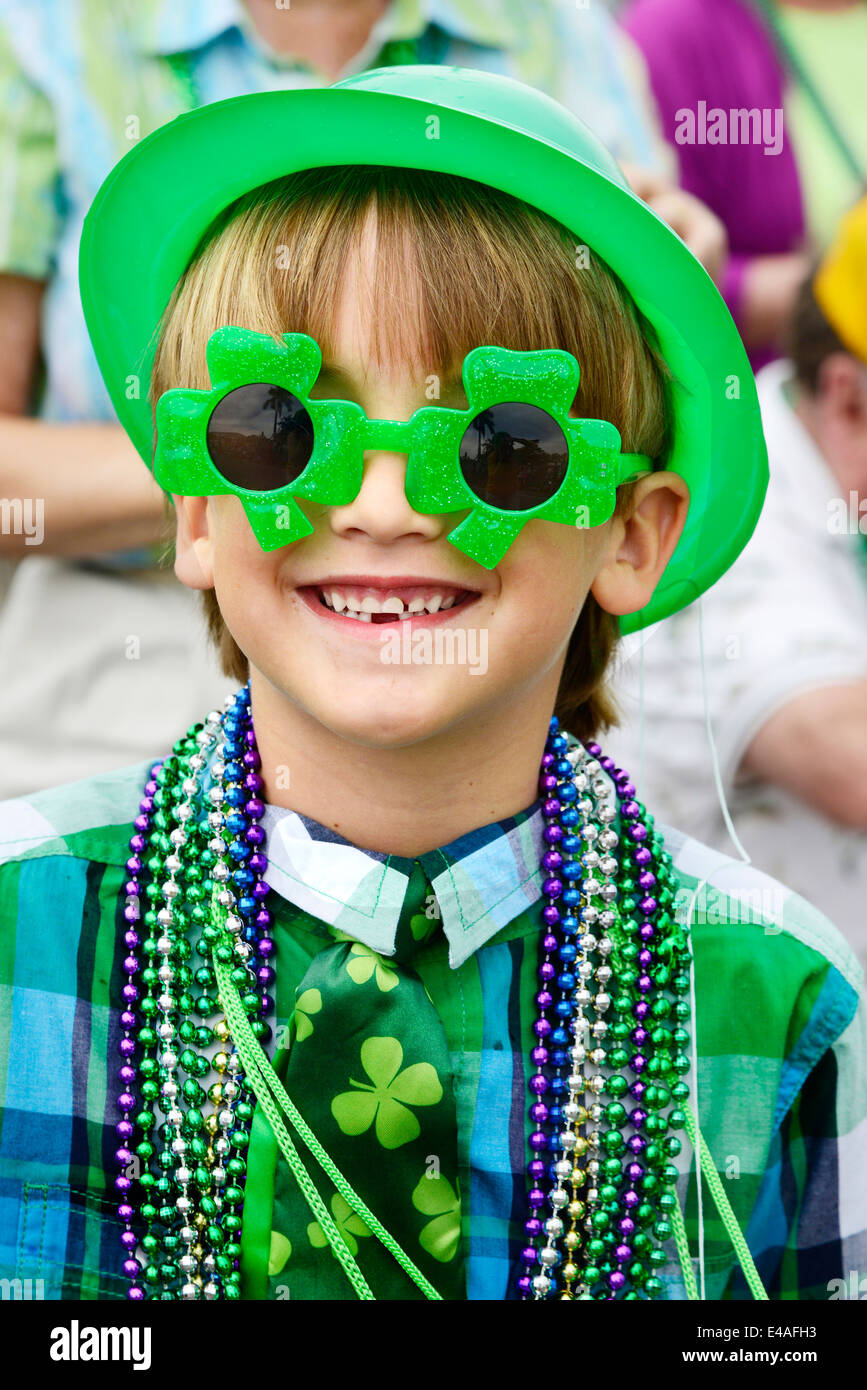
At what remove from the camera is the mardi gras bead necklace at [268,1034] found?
1.19m

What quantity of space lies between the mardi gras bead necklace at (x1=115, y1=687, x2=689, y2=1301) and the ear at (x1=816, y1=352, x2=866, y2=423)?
1147 millimetres

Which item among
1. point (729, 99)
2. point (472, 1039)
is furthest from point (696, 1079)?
point (729, 99)

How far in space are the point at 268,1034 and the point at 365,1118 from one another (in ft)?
0.33

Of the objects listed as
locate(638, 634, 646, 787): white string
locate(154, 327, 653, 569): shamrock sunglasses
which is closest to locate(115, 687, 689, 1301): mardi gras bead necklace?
Answer: locate(638, 634, 646, 787): white string

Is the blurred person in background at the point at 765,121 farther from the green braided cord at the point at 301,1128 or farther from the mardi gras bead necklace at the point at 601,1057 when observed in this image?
the green braided cord at the point at 301,1128

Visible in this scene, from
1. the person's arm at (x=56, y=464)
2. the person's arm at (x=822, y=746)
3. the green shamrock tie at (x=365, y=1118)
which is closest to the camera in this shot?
the green shamrock tie at (x=365, y=1118)

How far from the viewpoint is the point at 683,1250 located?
1263 mm

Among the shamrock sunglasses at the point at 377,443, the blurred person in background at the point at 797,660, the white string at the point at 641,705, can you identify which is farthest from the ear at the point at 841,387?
the shamrock sunglasses at the point at 377,443

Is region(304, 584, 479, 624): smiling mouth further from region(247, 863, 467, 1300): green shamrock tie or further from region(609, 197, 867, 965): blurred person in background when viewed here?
region(609, 197, 867, 965): blurred person in background

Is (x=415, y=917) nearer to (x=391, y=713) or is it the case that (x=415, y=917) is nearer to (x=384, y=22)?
(x=391, y=713)

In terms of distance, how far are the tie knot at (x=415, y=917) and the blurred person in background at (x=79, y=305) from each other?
675 millimetres

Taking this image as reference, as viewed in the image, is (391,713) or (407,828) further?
(407,828)
